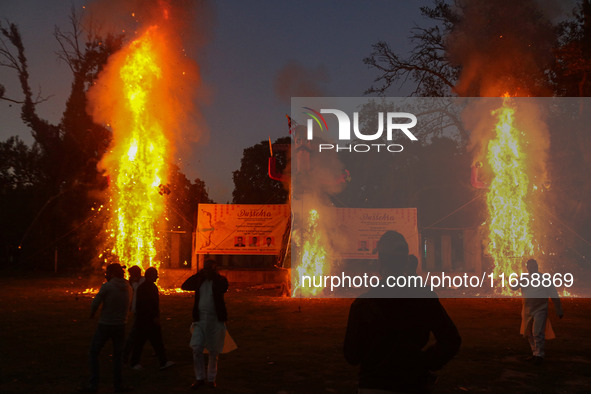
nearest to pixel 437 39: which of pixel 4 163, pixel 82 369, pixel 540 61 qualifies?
pixel 540 61

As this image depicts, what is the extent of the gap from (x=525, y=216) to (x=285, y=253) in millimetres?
10571

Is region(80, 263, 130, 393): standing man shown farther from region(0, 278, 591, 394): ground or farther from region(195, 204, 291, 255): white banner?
region(195, 204, 291, 255): white banner

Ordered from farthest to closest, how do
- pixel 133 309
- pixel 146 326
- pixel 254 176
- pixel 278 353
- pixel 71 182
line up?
pixel 254 176 → pixel 71 182 → pixel 278 353 → pixel 133 309 → pixel 146 326

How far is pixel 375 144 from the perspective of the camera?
4028 cm

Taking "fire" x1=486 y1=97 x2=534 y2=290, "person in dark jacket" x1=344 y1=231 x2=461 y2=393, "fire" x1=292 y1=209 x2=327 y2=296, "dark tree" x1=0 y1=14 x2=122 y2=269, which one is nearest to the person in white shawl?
"person in dark jacket" x1=344 y1=231 x2=461 y2=393

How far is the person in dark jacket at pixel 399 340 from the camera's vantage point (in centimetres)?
312

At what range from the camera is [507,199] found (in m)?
23.0

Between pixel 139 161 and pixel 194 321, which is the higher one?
pixel 139 161

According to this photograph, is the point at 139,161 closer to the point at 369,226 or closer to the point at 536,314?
the point at 369,226

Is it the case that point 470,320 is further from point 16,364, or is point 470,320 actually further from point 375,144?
point 375,144

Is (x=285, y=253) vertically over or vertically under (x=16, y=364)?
over

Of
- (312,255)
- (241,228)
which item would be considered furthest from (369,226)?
(241,228)

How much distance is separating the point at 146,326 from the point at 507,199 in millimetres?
18646

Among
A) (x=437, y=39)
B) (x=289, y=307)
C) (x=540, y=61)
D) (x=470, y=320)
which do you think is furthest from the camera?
(x=437, y=39)
